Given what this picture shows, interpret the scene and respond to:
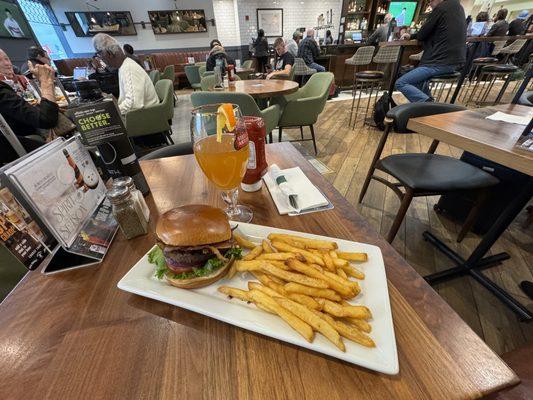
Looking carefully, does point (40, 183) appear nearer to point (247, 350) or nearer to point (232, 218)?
point (232, 218)

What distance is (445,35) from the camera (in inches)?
116

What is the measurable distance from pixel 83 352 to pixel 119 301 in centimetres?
10

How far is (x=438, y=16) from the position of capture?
9.42ft

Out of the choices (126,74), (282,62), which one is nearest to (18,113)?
(126,74)

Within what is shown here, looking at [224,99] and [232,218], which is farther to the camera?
[224,99]

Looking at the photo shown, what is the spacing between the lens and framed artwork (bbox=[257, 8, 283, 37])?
8680 mm

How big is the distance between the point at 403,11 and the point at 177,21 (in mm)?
8523

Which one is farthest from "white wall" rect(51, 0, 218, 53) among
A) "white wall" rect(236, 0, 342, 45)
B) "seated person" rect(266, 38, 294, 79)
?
"seated person" rect(266, 38, 294, 79)

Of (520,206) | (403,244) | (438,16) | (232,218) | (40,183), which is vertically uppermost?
(438,16)

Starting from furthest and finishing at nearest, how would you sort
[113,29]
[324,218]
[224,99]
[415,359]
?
1. [113,29]
2. [224,99]
3. [324,218]
4. [415,359]

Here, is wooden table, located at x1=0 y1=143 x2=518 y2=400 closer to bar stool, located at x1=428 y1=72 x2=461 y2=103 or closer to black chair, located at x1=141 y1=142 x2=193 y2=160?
black chair, located at x1=141 y1=142 x2=193 y2=160

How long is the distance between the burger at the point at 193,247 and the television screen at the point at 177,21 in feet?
37.5

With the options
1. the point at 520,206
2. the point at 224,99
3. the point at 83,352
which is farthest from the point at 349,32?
the point at 83,352

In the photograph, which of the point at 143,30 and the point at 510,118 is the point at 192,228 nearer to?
the point at 510,118
